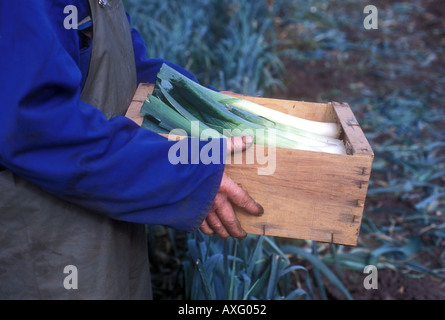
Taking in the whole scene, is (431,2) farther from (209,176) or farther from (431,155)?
(209,176)

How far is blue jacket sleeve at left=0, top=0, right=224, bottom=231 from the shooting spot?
1.06 meters

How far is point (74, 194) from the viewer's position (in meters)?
1.21

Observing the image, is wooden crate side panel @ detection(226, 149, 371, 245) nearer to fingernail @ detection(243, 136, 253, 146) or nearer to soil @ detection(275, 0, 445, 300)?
fingernail @ detection(243, 136, 253, 146)

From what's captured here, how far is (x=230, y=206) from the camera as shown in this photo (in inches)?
52.2

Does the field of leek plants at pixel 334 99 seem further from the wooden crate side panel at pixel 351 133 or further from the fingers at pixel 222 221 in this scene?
the wooden crate side panel at pixel 351 133

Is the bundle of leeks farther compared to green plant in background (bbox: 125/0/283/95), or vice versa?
green plant in background (bbox: 125/0/283/95)

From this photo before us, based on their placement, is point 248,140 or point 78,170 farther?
point 248,140

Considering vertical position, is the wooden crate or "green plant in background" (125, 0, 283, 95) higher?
"green plant in background" (125, 0, 283, 95)

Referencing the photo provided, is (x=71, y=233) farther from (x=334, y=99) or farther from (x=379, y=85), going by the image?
(x=379, y=85)

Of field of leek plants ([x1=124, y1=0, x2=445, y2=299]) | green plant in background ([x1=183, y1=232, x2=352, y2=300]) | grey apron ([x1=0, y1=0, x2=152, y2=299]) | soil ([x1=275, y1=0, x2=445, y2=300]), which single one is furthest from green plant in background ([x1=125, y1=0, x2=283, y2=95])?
grey apron ([x1=0, y1=0, x2=152, y2=299])

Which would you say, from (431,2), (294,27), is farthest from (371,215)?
(431,2)

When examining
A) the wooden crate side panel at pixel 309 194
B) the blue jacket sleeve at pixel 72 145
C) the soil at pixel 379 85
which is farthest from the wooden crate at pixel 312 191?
the soil at pixel 379 85

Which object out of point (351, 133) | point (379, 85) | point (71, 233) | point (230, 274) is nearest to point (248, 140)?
point (351, 133)

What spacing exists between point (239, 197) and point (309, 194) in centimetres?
21
